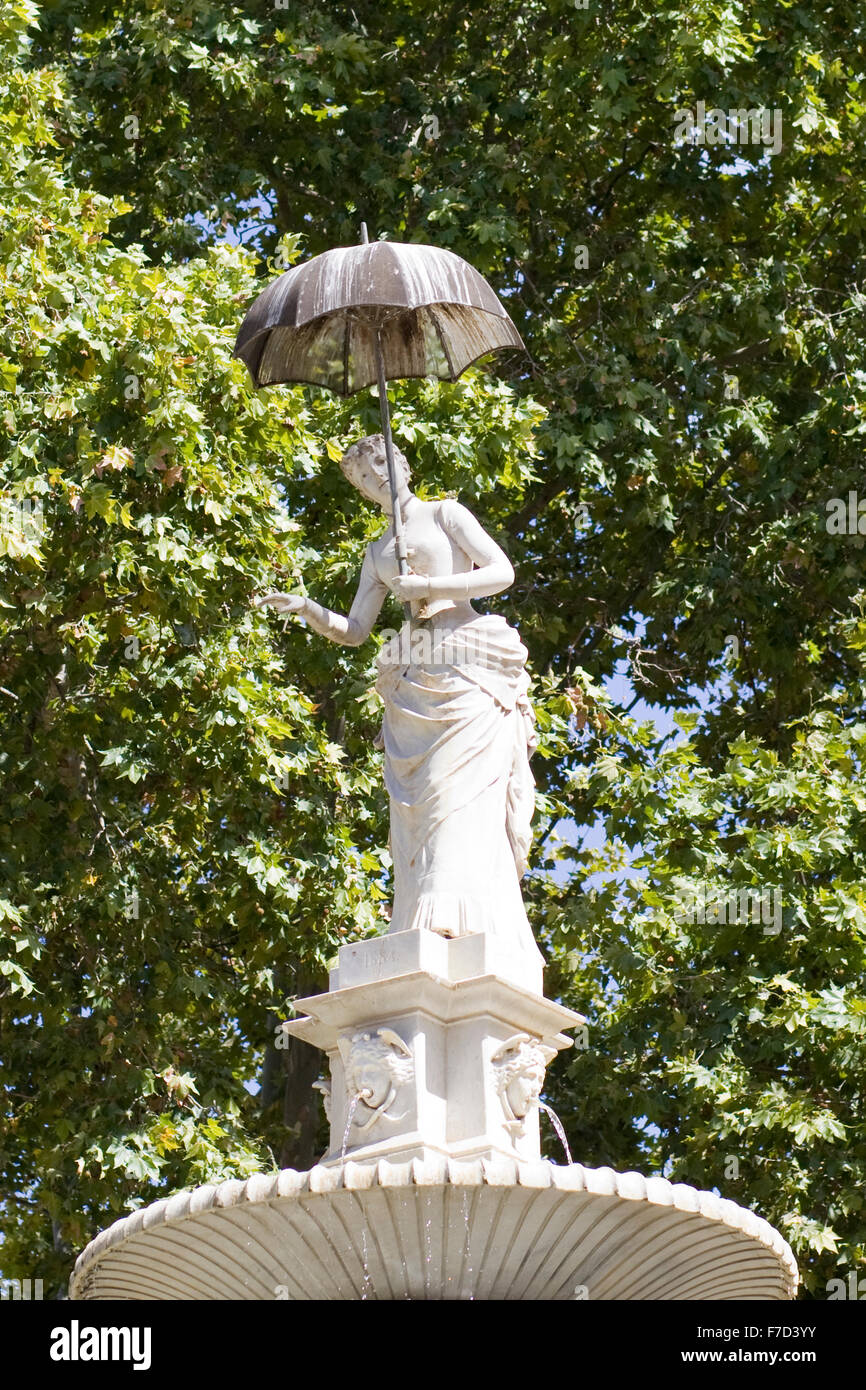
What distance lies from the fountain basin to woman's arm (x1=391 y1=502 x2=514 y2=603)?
2.12 meters

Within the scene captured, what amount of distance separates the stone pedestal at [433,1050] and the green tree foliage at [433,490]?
4422mm

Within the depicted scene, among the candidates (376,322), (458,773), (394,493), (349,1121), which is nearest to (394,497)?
(394,493)

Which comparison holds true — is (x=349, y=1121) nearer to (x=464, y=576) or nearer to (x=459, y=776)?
(x=459, y=776)

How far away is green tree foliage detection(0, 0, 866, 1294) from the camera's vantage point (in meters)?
12.0

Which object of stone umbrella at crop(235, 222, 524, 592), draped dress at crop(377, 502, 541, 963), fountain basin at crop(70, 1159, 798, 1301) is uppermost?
stone umbrella at crop(235, 222, 524, 592)

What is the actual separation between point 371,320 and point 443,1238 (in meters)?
3.62

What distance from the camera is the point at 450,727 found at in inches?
313

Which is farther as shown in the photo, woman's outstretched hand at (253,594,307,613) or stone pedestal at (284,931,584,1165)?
woman's outstretched hand at (253,594,307,613)

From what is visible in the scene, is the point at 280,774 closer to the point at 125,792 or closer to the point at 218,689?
the point at 218,689

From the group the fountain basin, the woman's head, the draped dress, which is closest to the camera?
the fountain basin

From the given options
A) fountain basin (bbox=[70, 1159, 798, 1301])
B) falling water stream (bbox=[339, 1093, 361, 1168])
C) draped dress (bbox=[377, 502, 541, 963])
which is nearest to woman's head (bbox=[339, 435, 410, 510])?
draped dress (bbox=[377, 502, 541, 963])

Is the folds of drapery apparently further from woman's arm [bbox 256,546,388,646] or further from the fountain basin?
the fountain basin

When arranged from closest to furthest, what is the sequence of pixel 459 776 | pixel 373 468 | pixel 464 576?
pixel 459 776, pixel 464 576, pixel 373 468

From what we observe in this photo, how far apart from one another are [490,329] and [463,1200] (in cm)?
374
